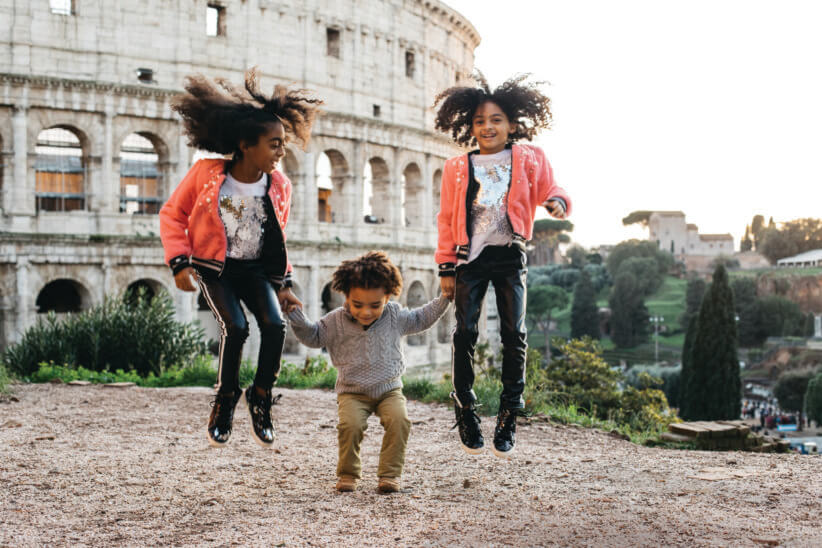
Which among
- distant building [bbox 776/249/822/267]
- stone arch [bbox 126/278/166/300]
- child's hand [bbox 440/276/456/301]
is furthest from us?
distant building [bbox 776/249/822/267]

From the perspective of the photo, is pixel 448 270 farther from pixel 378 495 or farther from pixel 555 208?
pixel 378 495

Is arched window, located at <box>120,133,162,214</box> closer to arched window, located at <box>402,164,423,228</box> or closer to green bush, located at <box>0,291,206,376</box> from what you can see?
arched window, located at <box>402,164,423,228</box>

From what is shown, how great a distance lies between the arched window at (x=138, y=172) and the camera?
28.8 m

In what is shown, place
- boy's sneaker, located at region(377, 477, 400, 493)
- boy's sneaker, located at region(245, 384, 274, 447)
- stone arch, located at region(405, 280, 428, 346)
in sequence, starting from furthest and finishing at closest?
stone arch, located at region(405, 280, 428, 346), boy's sneaker, located at region(377, 477, 400, 493), boy's sneaker, located at region(245, 384, 274, 447)

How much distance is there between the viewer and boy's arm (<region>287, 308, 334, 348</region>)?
248 inches

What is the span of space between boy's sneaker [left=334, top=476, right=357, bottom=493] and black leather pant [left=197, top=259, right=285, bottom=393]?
1.03 m

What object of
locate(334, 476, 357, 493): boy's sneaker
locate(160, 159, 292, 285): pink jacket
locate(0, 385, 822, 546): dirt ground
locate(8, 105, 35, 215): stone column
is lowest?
locate(0, 385, 822, 546): dirt ground

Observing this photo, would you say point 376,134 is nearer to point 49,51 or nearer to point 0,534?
point 49,51

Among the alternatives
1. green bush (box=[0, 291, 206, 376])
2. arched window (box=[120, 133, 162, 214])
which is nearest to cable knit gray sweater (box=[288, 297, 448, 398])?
green bush (box=[0, 291, 206, 376])

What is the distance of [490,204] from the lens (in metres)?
6.27

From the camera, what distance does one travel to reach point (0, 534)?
536cm

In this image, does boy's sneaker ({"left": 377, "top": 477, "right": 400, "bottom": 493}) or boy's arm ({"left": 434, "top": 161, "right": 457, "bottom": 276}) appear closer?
boy's arm ({"left": 434, "top": 161, "right": 457, "bottom": 276})

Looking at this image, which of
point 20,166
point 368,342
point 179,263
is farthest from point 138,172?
point 179,263

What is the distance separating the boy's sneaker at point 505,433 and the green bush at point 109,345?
10.5 metres
